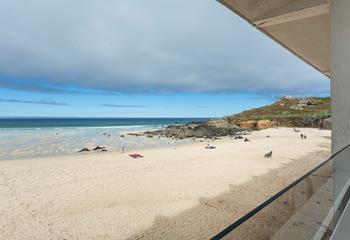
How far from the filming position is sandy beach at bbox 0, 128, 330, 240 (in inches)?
202

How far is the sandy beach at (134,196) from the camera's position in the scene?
513cm

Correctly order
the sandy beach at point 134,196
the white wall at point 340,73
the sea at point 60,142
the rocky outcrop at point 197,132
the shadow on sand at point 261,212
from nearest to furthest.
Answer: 1. the shadow on sand at point 261,212
2. the white wall at point 340,73
3. the sandy beach at point 134,196
4. the sea at point 60,142
5. the rocky outcrop at point 197,132

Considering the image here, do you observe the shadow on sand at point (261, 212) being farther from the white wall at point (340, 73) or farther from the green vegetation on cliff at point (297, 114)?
the green vegetation on cliff at point (297, 114)

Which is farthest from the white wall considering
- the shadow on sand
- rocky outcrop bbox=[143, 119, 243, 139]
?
rocky outcrop bbox=[143, 119, 243, 139]

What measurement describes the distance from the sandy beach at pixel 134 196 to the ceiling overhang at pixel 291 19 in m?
4.07

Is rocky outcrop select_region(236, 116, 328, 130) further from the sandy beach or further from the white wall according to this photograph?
the white wall

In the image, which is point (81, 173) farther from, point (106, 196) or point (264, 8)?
point (264, 8)

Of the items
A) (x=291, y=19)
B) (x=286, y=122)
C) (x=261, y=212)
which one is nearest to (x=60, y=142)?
(x=291, y=19)

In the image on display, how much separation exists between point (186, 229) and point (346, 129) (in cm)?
336

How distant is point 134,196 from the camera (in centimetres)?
703

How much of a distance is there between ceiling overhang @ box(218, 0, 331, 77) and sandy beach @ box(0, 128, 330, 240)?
4070mm

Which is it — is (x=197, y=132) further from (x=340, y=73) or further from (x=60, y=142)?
(x=340, y=73)

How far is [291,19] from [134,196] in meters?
5.71

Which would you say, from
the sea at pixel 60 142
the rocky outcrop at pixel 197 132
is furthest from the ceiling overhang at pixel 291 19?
the rocky outcrop at pixel 197 132
